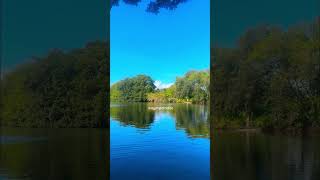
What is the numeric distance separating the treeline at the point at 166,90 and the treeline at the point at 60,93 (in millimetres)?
4402

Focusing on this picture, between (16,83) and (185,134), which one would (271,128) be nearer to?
(185,134)

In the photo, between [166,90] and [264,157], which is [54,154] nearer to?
[264,157]

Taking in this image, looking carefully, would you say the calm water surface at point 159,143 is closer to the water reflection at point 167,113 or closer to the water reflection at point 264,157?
the water reflection at point 167,113

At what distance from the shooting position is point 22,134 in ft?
28.7

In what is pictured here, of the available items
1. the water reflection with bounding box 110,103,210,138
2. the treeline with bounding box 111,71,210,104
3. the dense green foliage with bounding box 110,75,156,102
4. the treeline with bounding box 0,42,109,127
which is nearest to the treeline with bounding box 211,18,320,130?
the water reflection with bounding box 110,103,210,138

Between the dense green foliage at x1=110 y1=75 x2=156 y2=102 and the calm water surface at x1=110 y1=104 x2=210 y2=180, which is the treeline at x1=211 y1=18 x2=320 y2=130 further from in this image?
the dense green foliage at x1=110 y1=75 x2=156 y2=102

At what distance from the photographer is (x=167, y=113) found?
1323 cm

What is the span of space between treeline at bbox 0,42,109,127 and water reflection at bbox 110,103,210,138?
7.62ft

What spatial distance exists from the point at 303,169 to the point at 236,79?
364cm

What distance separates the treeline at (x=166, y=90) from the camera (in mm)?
13375

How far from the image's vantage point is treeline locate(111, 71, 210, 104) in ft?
43.9

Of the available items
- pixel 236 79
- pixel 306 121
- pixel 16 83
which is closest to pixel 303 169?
pixel 306 121

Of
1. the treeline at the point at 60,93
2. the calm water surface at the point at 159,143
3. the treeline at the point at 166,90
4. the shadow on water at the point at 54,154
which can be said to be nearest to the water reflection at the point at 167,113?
the calm water surface at the point at 159,143

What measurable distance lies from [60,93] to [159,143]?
249 centimetres
